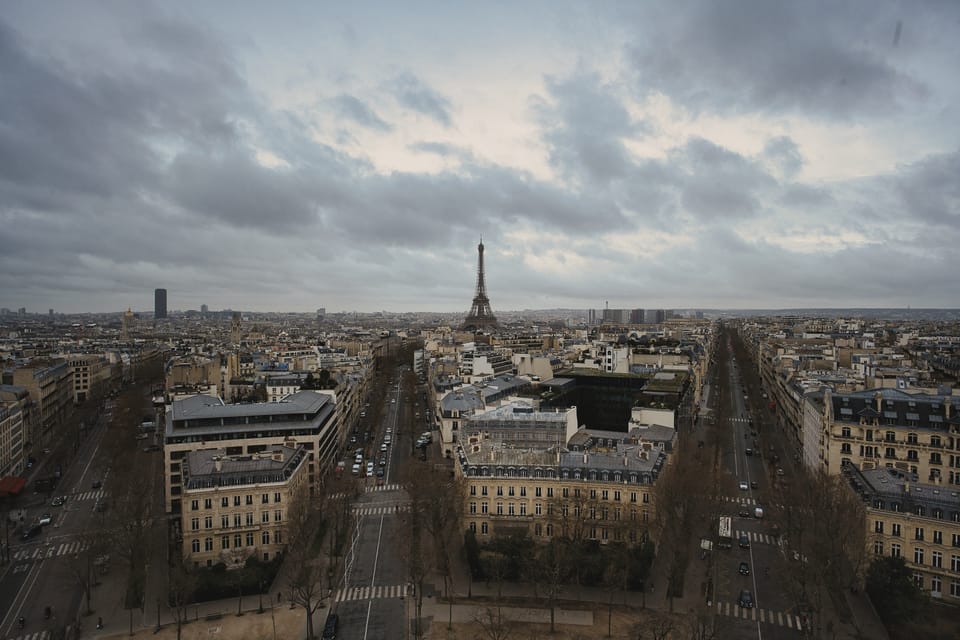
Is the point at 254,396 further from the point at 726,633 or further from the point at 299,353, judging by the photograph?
the point at 726,633

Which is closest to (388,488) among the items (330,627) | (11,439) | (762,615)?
(330,627)

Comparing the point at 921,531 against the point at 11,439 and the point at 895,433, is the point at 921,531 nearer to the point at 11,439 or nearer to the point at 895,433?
the point at 895,433

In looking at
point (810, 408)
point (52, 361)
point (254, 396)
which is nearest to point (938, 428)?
point (810, 408)

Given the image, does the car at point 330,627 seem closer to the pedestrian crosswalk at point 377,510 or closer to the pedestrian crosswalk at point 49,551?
the pedestrian crosswalk at point 377,510

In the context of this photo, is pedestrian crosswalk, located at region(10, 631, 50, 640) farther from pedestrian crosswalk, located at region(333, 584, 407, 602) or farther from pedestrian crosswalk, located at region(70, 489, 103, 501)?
pedestrian crosswalk, located at region(70, 489, 103, 501)

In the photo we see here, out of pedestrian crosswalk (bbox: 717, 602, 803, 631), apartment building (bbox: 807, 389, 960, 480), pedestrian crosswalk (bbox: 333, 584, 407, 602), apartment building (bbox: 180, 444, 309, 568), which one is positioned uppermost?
apartment building (bbox: 807, 389, 960, 480)

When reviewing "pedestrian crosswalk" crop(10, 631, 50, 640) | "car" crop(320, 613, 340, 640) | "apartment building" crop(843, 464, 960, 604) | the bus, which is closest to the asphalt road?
the bus
